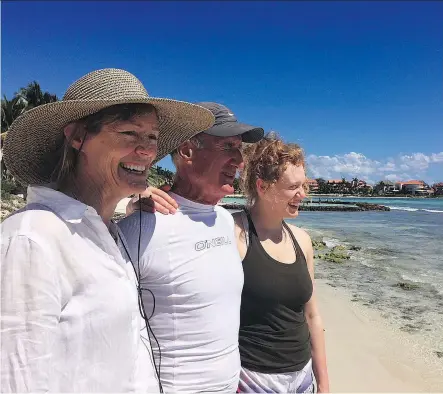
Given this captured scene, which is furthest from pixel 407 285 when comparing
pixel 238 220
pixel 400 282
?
pixel 238 220

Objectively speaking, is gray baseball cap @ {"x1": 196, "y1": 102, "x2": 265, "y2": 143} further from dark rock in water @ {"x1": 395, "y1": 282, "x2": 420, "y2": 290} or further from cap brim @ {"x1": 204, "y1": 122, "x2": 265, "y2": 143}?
dark rock in water @ {"x1": 395, "y1": 282, "x2": 420, "y2": 290}

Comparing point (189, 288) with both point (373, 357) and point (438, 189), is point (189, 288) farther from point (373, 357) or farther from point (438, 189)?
point (438, 189)

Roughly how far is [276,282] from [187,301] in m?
0.72

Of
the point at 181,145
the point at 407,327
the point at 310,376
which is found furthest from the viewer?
the point at 407,327

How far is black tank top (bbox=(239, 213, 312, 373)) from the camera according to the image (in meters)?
2.50

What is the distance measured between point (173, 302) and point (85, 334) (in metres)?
0.63

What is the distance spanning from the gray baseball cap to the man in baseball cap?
1.52 ft

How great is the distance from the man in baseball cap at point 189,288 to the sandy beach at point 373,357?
4573mm

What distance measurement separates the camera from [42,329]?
1.28m

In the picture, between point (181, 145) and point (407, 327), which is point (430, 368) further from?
point (181, 145)

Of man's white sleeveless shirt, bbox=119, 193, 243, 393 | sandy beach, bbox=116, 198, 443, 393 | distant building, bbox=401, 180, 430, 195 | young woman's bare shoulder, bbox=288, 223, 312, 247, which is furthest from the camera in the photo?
distant building, bbox=401, 180, 430, 195

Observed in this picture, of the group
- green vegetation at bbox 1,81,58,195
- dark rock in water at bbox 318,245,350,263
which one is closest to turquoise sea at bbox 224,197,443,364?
dark rock in water at bbox 318,245,350,263

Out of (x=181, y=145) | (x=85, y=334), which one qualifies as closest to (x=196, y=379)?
(x=85, y=334)

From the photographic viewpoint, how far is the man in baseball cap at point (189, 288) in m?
1.99
